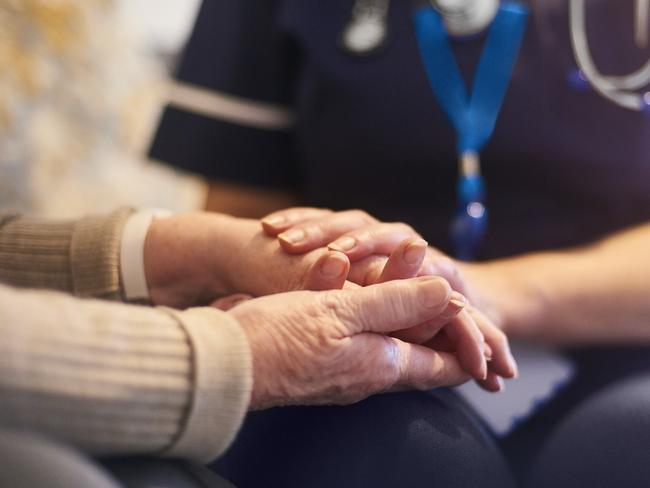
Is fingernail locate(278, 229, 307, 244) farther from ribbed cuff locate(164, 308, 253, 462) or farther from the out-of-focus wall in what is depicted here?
the out-of-focus wall

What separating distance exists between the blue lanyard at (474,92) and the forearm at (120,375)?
0.39m

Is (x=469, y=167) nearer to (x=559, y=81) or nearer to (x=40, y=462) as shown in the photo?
(x=559, y=81)

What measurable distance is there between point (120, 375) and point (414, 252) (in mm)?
225

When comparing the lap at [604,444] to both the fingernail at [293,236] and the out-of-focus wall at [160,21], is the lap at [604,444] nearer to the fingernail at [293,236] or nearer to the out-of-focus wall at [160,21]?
the fingernail at [293,236]

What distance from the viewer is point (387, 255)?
59 cm

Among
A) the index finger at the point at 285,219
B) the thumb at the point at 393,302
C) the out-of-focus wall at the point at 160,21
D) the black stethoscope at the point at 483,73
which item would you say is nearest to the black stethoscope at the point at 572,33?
the black stethoscope at the point at 483,73

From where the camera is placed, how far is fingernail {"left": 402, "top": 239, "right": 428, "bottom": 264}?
537 mm

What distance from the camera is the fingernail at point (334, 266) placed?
0.52 m

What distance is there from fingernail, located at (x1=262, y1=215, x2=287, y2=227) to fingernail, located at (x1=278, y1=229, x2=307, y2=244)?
17 mm

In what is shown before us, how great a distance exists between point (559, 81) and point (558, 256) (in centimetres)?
17

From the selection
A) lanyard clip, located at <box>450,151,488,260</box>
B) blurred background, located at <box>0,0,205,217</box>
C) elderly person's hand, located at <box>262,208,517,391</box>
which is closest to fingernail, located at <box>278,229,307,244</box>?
elderly person's hand, located at <box>262,208,517,391</box>

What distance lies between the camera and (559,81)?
76 centimetres

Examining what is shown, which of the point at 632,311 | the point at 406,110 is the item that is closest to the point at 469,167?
the point at 406,110

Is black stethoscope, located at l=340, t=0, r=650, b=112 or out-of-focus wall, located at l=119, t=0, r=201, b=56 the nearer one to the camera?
black stethoscope, located at l=340, t=0, r=650, b=112
